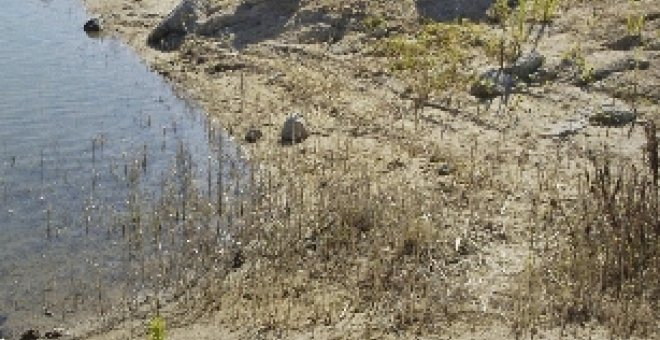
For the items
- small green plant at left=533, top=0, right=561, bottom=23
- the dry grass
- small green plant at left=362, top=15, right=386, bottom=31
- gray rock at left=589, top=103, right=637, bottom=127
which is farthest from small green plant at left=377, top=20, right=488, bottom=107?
the dry grass

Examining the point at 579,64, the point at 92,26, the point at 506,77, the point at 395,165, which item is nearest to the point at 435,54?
the point at 506,77

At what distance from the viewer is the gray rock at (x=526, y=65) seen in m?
18.2

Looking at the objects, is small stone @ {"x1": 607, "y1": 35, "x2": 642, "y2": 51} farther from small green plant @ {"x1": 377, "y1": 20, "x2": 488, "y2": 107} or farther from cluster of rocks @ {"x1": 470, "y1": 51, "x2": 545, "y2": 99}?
small green plant @ {"x1": 377, "y1": 20, "x2": 488, "y2": 107}

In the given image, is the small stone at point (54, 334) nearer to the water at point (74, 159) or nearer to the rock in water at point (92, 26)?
the water at point (74, 159)

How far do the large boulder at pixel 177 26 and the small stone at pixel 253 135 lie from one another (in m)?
7.91

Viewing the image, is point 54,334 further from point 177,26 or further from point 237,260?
point 177,26

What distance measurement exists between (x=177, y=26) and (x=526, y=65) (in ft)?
32.8

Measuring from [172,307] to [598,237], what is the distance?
16.6ft

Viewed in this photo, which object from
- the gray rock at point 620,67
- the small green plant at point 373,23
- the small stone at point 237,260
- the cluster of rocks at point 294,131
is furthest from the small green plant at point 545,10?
the small stone at point 237,260

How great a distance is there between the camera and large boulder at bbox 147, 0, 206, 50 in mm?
24125

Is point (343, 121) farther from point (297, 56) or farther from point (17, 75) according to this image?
point (17, 75)

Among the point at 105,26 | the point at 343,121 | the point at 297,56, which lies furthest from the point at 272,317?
the point at 105,26

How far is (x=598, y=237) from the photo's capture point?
10.8 meters

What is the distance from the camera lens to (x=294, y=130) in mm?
16344
